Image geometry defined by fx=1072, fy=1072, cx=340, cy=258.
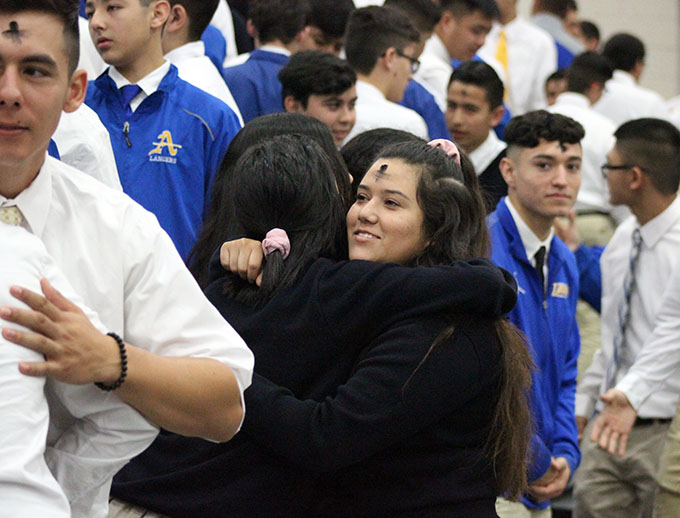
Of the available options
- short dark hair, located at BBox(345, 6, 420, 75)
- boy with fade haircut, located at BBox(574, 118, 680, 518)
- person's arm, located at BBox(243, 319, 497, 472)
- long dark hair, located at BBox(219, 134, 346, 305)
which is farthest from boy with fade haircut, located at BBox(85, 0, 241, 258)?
boy with fade haircut, located at BBox(574, 118, 680, 518)

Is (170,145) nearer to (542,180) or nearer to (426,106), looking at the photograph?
(542,180)

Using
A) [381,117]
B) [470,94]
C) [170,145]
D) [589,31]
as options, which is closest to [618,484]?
[381,117]

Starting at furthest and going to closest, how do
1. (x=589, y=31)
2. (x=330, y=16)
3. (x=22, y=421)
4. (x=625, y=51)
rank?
(x=589, y=31), (x=625, y=51), (x=330, y=16), (x=22, y=421)

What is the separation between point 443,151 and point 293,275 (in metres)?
0.58

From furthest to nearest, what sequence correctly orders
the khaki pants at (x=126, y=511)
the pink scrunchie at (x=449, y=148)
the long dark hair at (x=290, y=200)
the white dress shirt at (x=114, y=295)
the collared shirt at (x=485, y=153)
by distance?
1. the collared shirt at (x=485, y=153)
2. the pink scrunchie at (x=449, y=148)
3. the long dark hair at (x=290, y=200)
4. the khaki pants at (x=126, y=511)
5. the white dress shirt at (x=114, y=295)

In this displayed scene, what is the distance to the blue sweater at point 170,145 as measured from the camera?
11.4ft

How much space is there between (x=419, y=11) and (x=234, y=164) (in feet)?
11.7

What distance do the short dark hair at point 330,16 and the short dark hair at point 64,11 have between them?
3962 millimetres

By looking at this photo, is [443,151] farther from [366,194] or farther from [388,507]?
[388,507]

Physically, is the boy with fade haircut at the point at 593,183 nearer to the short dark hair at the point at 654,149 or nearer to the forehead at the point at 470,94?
A: the forehead at the point at 470,94

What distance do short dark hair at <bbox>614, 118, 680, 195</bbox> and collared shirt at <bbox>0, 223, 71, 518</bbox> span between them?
3577 millimetres

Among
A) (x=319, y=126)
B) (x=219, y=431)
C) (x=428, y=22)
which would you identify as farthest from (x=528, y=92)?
(x=219, y=431)

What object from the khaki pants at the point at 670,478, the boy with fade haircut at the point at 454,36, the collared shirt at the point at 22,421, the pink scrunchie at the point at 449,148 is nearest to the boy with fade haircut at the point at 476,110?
the boy with fade haircut at the point at 454,36

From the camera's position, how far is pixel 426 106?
5355 mm
